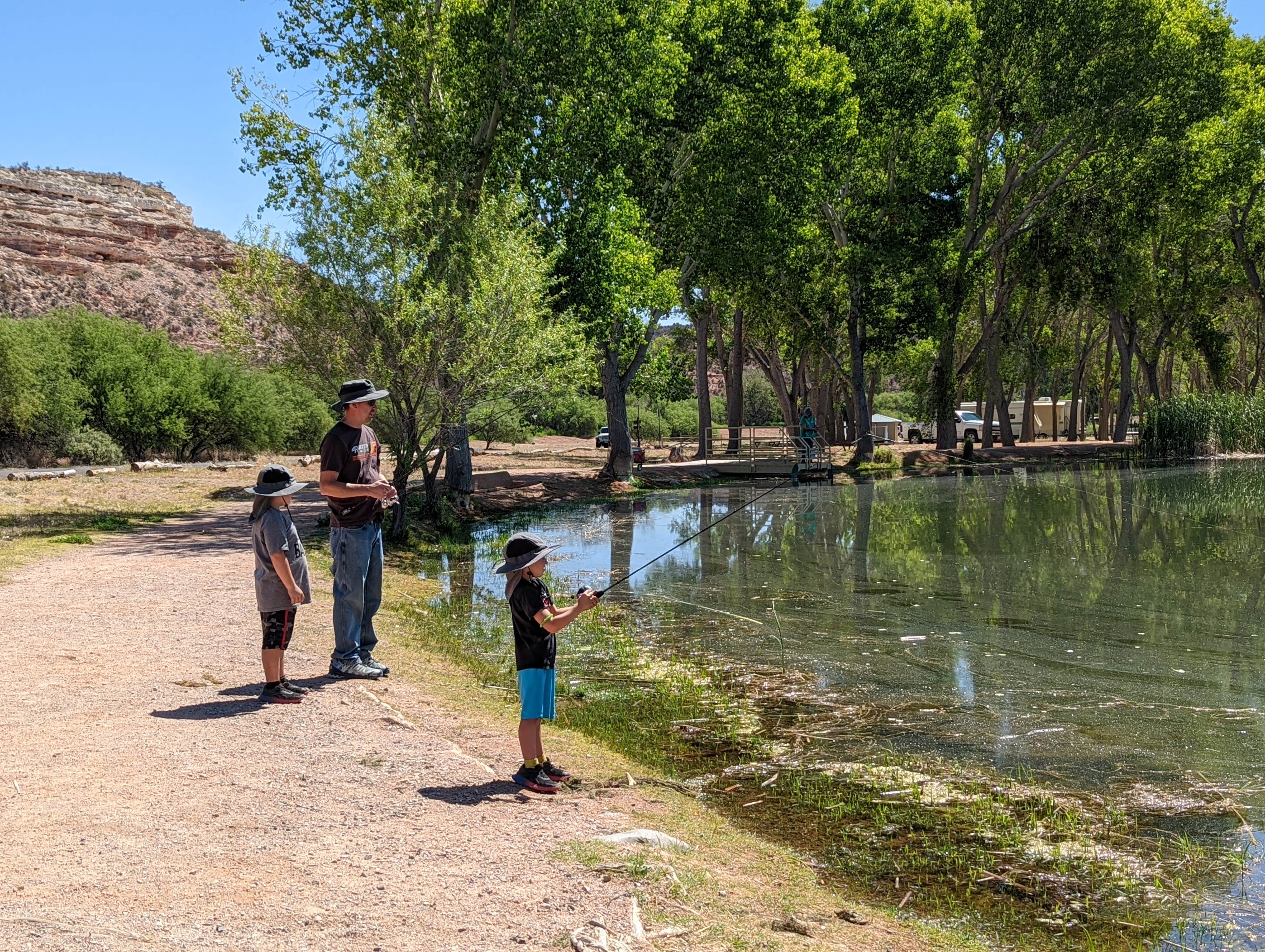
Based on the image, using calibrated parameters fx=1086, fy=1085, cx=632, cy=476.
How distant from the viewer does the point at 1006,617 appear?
12.1 m

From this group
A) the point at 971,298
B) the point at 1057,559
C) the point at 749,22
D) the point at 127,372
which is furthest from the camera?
the point at 971,298

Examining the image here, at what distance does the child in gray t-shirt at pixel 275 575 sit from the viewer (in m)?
7.31

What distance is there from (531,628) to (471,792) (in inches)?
36.9

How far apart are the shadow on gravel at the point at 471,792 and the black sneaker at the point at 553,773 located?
0.19 m

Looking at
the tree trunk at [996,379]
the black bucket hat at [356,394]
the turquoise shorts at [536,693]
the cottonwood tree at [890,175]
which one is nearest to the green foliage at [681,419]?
the tree trunk at [996,379]

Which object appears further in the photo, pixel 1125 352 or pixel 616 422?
pixel 1125 352

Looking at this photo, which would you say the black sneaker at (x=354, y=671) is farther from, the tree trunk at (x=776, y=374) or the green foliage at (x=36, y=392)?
the tree trunk at (x=776, y=374)

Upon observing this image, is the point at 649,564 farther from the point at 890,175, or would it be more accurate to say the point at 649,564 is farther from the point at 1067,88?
the point at 1067,88

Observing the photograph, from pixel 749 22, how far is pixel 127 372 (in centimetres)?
2193

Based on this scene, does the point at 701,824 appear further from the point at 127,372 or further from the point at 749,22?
the point at 127,372

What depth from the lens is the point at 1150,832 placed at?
5.92 m

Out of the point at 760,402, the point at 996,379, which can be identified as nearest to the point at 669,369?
the point at 996,379

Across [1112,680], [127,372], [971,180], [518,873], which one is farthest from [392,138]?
[971,180]

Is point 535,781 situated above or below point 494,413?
below
